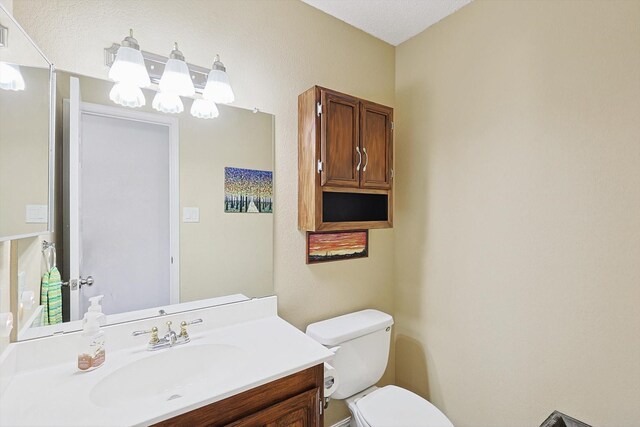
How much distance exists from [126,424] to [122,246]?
2.20ft

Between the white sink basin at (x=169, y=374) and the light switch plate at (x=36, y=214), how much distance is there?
552 mm

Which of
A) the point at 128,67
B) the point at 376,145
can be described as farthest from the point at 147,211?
the point at 376,145

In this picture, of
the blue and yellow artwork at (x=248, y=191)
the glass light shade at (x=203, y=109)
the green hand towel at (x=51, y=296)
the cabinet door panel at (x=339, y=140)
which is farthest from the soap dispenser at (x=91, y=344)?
the cabinet door panel at (x=339, y=140)

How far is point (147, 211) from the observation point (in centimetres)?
124

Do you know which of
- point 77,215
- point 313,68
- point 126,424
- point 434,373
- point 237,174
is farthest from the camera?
point 434,373

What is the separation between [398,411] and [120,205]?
1.55 meters

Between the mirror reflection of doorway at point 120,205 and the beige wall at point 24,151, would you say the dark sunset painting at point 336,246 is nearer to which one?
the mirror reflection of doorway at point 120,205

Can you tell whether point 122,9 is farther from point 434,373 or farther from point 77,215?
point 434,373

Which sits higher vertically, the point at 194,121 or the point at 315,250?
the point at 194,121

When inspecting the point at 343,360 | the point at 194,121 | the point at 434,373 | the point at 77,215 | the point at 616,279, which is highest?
the point at 194,121

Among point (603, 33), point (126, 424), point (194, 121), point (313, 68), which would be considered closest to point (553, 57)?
point (603, 33)

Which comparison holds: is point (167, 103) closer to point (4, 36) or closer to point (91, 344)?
point (4, 36)

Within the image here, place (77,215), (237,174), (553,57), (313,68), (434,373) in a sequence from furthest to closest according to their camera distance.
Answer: (434,373) < (313,68) < (237,174) < (553,57) < (77,215)

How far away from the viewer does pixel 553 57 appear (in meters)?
1.35
